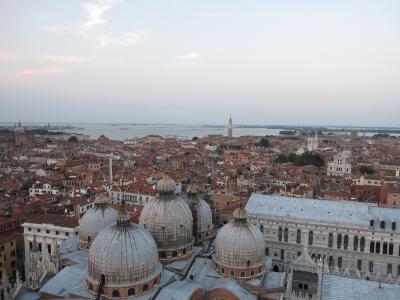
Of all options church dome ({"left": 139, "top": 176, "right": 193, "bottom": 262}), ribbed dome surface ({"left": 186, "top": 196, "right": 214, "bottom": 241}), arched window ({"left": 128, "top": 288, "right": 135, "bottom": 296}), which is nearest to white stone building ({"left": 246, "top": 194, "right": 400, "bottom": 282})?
ribbed dome surface ({"left": 186, "top": 196, "right": 214, "bottom": 241})

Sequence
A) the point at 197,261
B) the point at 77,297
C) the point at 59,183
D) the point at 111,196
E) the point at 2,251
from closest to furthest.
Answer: the point at 77,297
the point at 197,261
the point at 2,251
the point at 111,196
the point at 59,183

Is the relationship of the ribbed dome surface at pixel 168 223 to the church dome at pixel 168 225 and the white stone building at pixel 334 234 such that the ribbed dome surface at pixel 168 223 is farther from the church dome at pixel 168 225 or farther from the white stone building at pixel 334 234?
the white stone building at pixel 334 234

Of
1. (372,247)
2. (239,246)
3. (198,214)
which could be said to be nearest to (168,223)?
(198,214)

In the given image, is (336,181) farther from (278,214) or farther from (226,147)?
(226,147)

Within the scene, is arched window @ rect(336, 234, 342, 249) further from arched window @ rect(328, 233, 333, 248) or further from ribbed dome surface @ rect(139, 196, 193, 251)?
ribbed dome surface @ rect(139, 196, 193, 251)

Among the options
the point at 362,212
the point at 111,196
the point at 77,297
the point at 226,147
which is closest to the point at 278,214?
the point at 362,212

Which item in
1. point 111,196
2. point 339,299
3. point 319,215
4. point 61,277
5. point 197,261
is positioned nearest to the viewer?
point 339,299

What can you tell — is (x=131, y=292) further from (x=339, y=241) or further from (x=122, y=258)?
(x=339, y=241)
